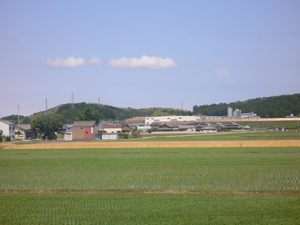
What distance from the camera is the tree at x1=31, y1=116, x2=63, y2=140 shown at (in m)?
94.8

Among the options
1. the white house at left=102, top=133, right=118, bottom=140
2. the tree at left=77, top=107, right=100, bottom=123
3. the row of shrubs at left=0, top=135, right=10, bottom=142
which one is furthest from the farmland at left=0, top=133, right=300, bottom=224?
the tree at left=77, top=107, right=100, bottom=123

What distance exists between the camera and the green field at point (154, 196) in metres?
14.4

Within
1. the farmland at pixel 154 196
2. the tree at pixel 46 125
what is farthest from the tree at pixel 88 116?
the farmland at pixel 154 196

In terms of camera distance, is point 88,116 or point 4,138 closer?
point 4,138

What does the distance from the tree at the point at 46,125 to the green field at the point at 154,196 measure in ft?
224

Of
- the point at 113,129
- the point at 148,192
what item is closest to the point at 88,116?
the point at 113,129

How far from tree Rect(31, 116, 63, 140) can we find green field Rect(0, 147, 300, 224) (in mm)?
68380

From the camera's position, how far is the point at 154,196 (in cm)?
1811

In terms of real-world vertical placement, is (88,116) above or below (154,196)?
above

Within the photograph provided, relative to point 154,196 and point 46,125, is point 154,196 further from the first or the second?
point 46,125

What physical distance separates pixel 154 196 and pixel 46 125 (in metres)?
80.6

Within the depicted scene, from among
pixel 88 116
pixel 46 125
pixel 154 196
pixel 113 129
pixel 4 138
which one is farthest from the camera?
pixel 113 129

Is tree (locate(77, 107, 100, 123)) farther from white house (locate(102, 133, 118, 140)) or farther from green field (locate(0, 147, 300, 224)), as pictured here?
green field (locate(0, 147, 300, 224))

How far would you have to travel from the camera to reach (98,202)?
56.2 feet
